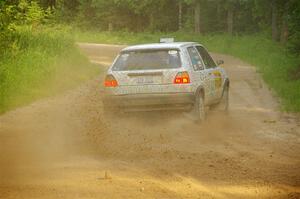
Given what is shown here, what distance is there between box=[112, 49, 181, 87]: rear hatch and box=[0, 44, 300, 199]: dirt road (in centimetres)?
94

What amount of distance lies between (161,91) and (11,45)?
33.8 feet

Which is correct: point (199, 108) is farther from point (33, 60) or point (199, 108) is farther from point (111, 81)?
point (33, 60)

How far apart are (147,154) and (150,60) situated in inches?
120

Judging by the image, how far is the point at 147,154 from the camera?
9.62 m

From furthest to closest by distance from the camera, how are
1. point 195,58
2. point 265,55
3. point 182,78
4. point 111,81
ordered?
point 265,55, point 195,58, point 111,81, point 182,78

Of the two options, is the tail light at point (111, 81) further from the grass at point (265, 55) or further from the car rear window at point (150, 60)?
the grass at point (265, 55)

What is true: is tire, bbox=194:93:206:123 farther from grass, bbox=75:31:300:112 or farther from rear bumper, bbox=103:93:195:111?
grass, bbox=75:31:300:112

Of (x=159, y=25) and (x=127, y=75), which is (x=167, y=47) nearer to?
(x=127, y=75)

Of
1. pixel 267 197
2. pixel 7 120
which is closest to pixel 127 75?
pixel 7 120

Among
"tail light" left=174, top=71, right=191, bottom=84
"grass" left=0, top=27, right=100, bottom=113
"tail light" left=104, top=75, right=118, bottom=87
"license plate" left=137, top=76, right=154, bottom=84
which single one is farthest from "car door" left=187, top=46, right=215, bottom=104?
Result: "grass" left=0, top=27, right=100, bottom=113

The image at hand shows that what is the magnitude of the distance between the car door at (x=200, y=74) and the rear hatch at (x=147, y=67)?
1.44ft

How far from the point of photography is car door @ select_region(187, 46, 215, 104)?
486 inches

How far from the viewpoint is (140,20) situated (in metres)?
66.6

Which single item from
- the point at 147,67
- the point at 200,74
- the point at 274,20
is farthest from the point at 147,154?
the point at 274,20
